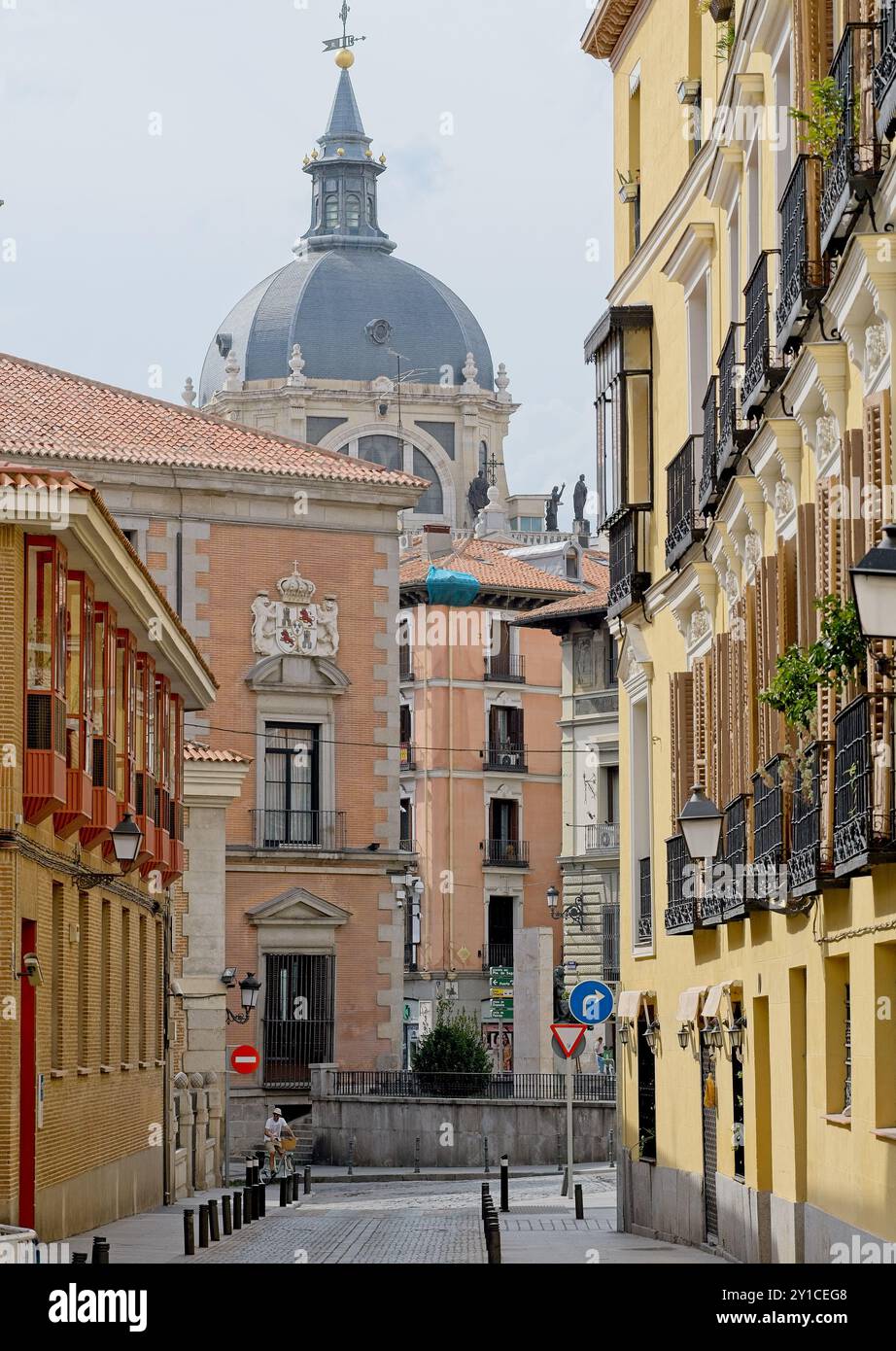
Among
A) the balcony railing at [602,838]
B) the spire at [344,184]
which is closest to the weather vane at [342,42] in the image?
the spire at [344,184]

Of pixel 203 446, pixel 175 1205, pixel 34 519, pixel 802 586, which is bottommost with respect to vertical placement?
pixel 175 1205

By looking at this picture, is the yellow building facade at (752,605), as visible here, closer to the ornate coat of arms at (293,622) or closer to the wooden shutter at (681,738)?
the wooden shutter at (681,738)

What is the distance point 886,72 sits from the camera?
46.1ft

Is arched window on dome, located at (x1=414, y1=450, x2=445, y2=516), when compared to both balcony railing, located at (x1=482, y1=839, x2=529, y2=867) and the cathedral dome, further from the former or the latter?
balcony railing, located at (x1=482, y1=839, x2=529, y2=867)

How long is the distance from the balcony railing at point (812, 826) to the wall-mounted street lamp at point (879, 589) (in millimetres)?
4944

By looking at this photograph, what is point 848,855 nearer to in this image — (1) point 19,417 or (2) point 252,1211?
(2) point 252,1211

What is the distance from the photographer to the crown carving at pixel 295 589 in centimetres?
5147

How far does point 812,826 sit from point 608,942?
5243cm

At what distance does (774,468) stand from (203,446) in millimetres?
33298

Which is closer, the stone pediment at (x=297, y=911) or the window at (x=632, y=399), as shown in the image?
the window at (x=632, y=399)

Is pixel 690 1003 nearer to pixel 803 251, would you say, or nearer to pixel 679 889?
pixel 679 889

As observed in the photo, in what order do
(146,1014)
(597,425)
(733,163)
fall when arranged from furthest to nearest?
(146,1014) → (597,425) → (733,163)

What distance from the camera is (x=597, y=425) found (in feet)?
98.4
